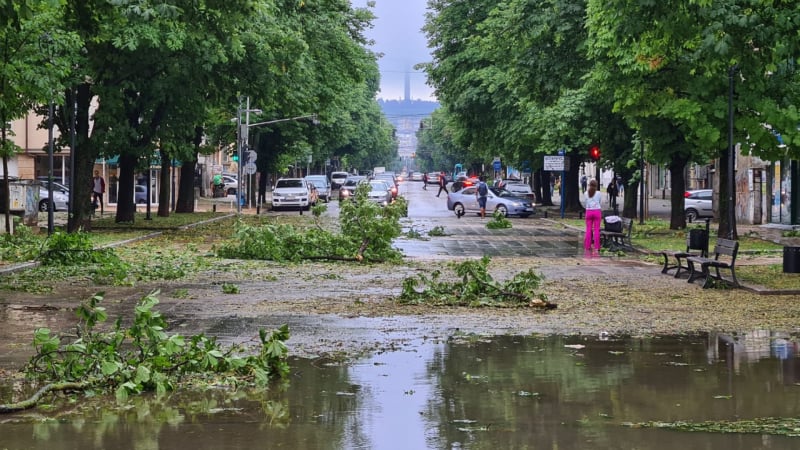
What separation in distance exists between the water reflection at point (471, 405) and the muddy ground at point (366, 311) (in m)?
1.52

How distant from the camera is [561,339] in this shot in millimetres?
12680

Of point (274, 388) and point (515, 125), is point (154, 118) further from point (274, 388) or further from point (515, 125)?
point (274, 388)

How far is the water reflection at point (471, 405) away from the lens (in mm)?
7586

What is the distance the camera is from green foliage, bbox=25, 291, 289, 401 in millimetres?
9328

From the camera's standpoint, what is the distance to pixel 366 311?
1528 cm

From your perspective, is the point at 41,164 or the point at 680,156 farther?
the point at 41,164

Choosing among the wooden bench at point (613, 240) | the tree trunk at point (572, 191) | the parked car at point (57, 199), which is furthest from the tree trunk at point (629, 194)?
the parked car at point (57, 199)

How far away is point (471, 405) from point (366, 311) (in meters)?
6.53

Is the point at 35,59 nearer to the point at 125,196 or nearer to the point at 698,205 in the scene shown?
the point at 125,196

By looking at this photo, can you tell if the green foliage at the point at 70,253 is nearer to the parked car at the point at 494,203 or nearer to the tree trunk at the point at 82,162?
the tree trunk at the point at 82,162

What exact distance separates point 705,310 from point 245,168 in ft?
141

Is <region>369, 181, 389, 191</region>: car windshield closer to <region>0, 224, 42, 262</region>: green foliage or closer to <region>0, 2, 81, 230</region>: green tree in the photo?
<region>0, 224, 42, 262</region>: green foliage

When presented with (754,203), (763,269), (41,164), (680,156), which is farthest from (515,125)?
(763,269)

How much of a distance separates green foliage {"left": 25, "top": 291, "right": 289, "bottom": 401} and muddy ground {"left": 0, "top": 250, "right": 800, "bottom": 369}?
1.06m
